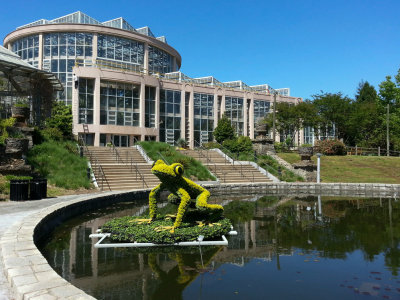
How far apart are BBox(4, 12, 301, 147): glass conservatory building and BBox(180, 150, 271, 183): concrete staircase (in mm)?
12238

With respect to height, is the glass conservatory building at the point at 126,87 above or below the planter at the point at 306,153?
above

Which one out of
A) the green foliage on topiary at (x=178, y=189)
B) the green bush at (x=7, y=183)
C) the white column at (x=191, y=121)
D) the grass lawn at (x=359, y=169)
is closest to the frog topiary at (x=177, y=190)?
the green foliage on topiary at (x=178, y=189)

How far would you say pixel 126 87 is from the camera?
1436 inches

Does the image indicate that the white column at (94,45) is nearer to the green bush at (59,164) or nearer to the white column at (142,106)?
the white column at (142,106)

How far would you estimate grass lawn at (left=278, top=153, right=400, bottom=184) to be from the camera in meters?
23.7

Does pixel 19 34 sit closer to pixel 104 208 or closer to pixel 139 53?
pixel 139 53

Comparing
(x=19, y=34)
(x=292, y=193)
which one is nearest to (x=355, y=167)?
(x=292, y=193)

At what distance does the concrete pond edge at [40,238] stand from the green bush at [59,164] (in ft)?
12.2

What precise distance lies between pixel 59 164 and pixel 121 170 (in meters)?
3.70

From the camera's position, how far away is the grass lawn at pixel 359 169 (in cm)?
2372

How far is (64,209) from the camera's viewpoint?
10.4 metres

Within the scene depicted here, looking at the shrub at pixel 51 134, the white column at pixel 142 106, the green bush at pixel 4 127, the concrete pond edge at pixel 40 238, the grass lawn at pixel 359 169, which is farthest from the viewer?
the white column at pixel 142 106

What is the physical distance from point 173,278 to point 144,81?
3371 centimetres

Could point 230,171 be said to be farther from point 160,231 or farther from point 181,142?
point 160,231
